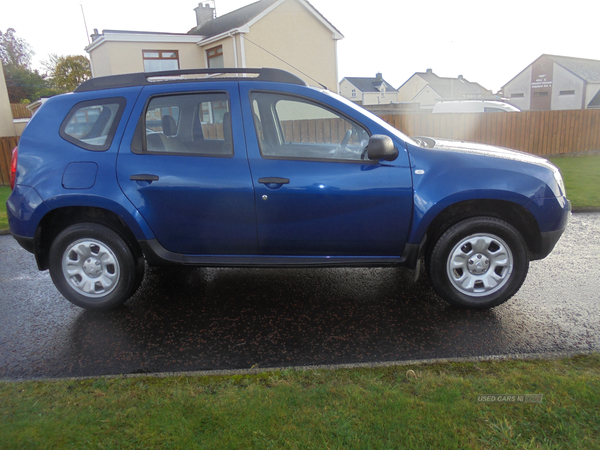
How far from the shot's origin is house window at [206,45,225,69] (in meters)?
27.2

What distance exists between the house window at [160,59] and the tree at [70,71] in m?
36.3

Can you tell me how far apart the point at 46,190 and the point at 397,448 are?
3.47 meters

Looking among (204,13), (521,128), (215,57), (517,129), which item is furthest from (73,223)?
(204,13)

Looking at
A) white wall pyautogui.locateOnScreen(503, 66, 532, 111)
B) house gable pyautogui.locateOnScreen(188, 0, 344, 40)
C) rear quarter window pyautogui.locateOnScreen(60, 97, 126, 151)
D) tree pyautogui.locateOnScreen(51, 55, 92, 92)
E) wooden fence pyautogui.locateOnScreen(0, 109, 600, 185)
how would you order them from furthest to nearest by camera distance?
1. white wall pyautogui.locateOnScreen(503, 66, 532, 111)
2. tree pyautogui.locateOnScreen(51, 55, 92, 92)
3. house gable pyautogui.locateOnScreen(188, 0, 344, 40)
4. wooden fence pyautogui.locateOnScreen(0, 109, 600, 185)
5. rear quarter window pyautogui.locateOnScreen(60, 97, 126, 151)

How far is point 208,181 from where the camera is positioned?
12.7ft

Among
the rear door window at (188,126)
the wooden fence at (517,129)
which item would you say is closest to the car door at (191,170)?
the rear door window at (188,126)

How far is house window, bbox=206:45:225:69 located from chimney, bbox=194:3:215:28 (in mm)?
7931

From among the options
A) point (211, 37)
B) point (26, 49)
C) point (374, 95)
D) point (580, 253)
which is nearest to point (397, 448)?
point (580, 253)

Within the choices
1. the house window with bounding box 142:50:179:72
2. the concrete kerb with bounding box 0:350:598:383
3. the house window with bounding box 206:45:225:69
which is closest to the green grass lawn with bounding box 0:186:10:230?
the concrete kerb with bounding box 0:350:598:383

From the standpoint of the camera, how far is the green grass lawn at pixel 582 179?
8.37 meters

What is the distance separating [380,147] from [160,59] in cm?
2768

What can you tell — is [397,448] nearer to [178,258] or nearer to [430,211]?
[430,211]

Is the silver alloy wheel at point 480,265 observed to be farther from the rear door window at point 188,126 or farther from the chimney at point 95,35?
the chimney at point 95,35

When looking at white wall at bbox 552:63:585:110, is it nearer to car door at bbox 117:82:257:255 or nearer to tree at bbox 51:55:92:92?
tree at bbox 51:55:92:92
